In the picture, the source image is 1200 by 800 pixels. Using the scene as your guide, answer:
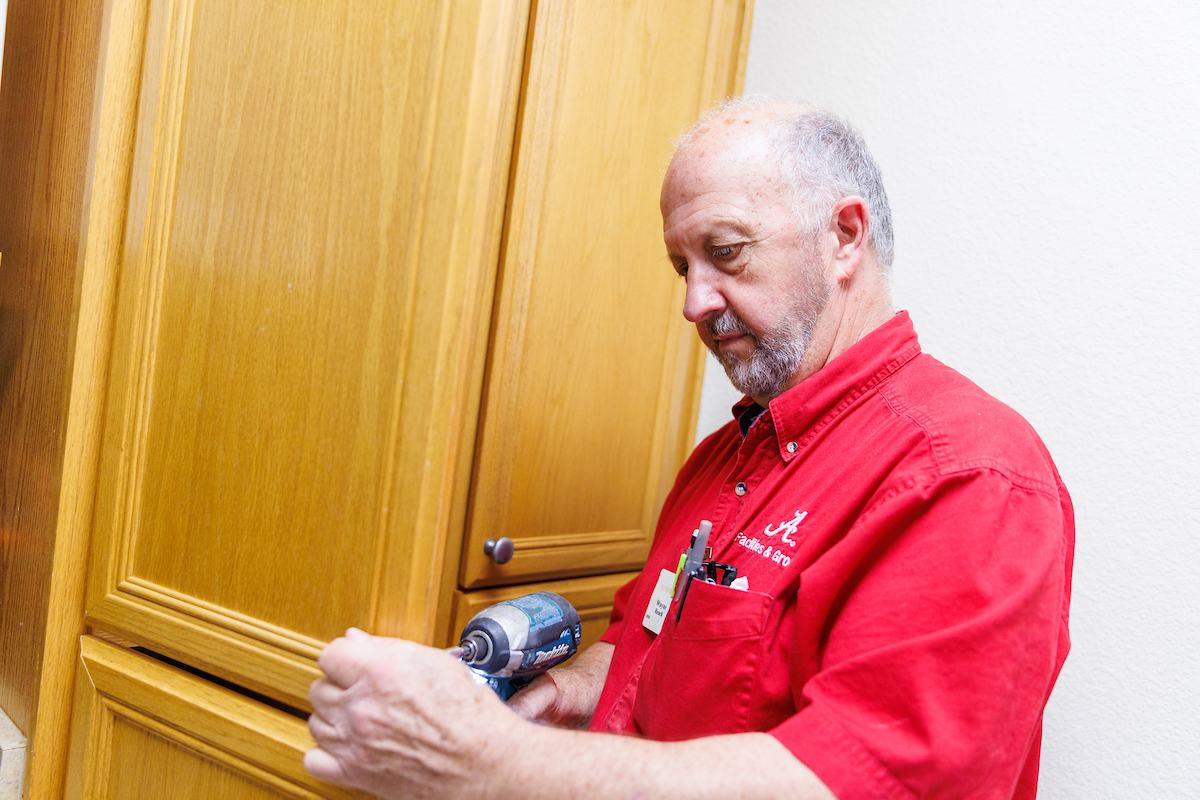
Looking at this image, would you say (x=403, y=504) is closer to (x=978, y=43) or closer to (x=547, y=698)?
(x=547, y=698)

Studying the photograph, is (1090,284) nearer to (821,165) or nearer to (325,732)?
(821,165)

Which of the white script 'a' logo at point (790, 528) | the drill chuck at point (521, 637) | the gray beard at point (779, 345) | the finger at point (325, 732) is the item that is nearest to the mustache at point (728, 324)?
the gray beard at point (779, 345)

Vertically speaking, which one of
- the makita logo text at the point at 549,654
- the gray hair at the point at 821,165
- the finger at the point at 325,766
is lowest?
the finger at the point at 325,766

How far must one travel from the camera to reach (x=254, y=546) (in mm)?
906

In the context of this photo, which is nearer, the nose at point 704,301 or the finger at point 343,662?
the finger at point 343,662

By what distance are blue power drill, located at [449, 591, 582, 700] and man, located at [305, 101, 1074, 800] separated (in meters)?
0.09

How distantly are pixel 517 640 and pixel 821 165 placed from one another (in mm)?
639

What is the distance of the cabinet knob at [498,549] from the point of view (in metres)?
1.18

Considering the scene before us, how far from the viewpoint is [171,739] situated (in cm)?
95

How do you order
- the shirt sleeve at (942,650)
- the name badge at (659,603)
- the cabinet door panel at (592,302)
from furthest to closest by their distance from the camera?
the cabinet door panel at (592,302)
the name badge at (659,603)
the shirt sleeve at (942,650)

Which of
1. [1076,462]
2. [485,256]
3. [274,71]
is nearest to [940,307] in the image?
[1076,462]

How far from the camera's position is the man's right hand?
1.04 meters

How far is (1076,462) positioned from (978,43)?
672 millimetres

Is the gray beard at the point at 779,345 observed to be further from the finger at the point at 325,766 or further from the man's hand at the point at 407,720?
the finger at the point at 325,766
